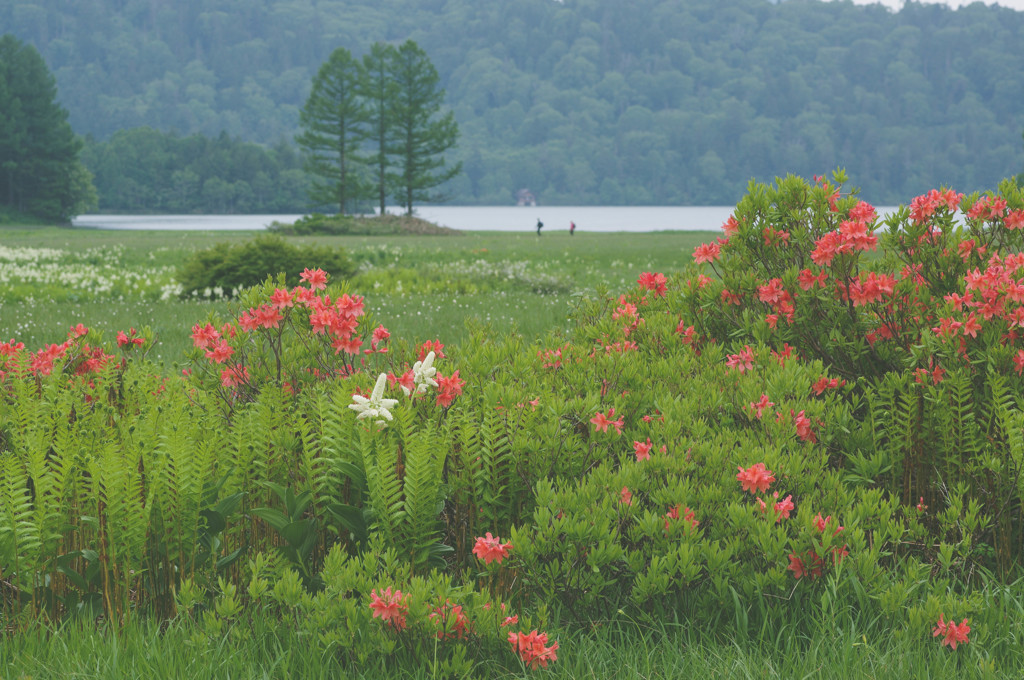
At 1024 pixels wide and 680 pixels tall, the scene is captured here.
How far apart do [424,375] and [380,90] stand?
57.7 metres

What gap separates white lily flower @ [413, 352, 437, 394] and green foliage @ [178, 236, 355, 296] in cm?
1044

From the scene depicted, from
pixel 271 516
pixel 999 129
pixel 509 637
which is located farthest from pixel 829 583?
pixel 999 129

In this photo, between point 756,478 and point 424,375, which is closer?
point 756,478

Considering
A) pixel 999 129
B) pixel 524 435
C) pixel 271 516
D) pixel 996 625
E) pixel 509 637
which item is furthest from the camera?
pixel 999 129

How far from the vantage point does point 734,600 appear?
2535 millimetres

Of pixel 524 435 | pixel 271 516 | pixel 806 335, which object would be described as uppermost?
pixel 806 335

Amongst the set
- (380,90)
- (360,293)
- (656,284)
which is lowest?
(360,293)

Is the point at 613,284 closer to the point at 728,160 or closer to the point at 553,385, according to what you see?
the point at 553,385

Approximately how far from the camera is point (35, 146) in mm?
66875

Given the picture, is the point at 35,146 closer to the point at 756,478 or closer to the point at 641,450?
the point at 641,450

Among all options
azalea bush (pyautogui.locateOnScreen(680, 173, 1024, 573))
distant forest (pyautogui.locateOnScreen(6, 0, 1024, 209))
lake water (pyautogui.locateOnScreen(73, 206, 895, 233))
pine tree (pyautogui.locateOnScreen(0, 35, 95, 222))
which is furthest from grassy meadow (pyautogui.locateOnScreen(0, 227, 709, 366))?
distant forest (pyautogui.locateOnScreen(6, 0, 1024, 209))

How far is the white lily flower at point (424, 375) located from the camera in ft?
10.3

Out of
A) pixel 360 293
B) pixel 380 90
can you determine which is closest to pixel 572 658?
pixel 360 293

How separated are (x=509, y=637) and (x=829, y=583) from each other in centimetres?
108
